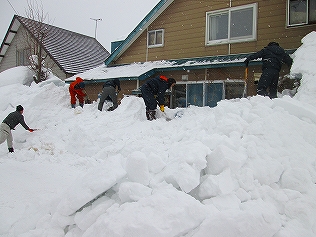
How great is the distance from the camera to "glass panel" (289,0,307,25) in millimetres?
7504

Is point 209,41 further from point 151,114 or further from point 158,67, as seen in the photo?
point 151,114

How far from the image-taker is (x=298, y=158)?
3.05 meters

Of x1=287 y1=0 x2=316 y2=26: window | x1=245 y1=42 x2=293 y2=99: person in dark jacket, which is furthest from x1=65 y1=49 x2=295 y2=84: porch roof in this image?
x1=245 y1=42 x2=293 y2=99: person in dark jacket

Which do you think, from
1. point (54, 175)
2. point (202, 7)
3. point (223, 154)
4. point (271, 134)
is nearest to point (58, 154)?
point (54, 175)

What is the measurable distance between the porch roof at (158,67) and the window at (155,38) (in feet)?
2.72

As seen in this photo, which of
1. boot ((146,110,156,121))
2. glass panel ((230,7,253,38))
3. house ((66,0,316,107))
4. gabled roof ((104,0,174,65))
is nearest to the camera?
boot ((146,110,156,121))

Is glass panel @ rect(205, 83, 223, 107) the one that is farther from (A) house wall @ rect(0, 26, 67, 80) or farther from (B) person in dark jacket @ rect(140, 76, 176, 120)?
(A) house wall @ rect(0, 26, 67, 80)

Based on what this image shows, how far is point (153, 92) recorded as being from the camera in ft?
21.4

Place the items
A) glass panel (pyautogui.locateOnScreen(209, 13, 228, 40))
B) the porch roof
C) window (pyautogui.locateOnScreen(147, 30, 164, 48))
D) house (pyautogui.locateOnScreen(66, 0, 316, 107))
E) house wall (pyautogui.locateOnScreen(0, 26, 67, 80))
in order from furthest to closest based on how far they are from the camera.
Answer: house wall (pyautogui.locateOnScreen(0, 26, 67, 80)) → window (pyautogui.locateOnScreen(147, 30, 164, 48)) → glass panel (pyautogui.locateOnScreen(209, 13, 228, 40)) → the porch roof → house (pyautogui.locateOnScreen(66, 0, 316, 107))

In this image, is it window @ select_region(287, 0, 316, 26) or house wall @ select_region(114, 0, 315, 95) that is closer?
window @ select_region(287, 0, 316, 26)

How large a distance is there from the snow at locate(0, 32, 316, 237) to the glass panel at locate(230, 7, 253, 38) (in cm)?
435

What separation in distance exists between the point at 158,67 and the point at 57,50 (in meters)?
9.75

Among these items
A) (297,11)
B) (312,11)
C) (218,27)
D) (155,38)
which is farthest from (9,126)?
(312,11)

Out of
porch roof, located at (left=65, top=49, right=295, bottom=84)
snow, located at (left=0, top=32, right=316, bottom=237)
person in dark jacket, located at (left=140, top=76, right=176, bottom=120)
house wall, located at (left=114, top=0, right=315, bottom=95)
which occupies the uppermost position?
house wall, located at (left=114, top=0, right=315, bottom=95)
